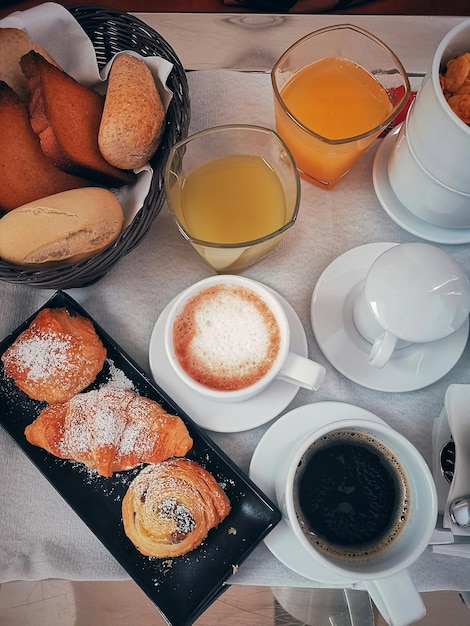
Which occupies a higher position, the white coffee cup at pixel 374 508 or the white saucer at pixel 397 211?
the white saucer at pixel 397 211

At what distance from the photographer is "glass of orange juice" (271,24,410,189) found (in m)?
0.83

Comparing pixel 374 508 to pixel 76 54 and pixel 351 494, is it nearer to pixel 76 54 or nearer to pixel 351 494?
pixel 351 494

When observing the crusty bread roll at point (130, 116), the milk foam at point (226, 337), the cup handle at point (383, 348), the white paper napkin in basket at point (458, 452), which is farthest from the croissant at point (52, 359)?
the white paper napkin in basket at point (458, 452)

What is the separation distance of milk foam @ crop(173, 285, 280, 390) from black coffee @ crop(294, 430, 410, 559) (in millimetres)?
135

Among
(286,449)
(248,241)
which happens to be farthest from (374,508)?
(248,241)

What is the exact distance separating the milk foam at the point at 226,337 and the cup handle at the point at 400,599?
0.28 metres

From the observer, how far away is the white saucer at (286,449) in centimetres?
79

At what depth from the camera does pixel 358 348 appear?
2.76ft

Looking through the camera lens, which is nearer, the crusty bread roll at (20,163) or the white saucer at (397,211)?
the crusty bread roll at (20,163)

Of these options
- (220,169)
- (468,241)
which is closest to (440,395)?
(468,241)

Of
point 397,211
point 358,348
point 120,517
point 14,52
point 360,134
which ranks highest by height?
point 14,52

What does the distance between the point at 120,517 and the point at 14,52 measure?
630 millimetres

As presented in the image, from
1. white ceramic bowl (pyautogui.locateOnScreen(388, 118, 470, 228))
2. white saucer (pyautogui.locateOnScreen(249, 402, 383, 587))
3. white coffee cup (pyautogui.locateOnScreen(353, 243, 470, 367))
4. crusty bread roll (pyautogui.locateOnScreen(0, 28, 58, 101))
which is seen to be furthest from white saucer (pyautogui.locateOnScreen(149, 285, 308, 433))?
crusty bread roll (pyautogui.locateOnScreen(0, 28, 58, 101))

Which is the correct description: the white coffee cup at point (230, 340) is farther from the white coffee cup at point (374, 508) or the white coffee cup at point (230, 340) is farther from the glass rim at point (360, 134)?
the glass rim at point (360, 134)
